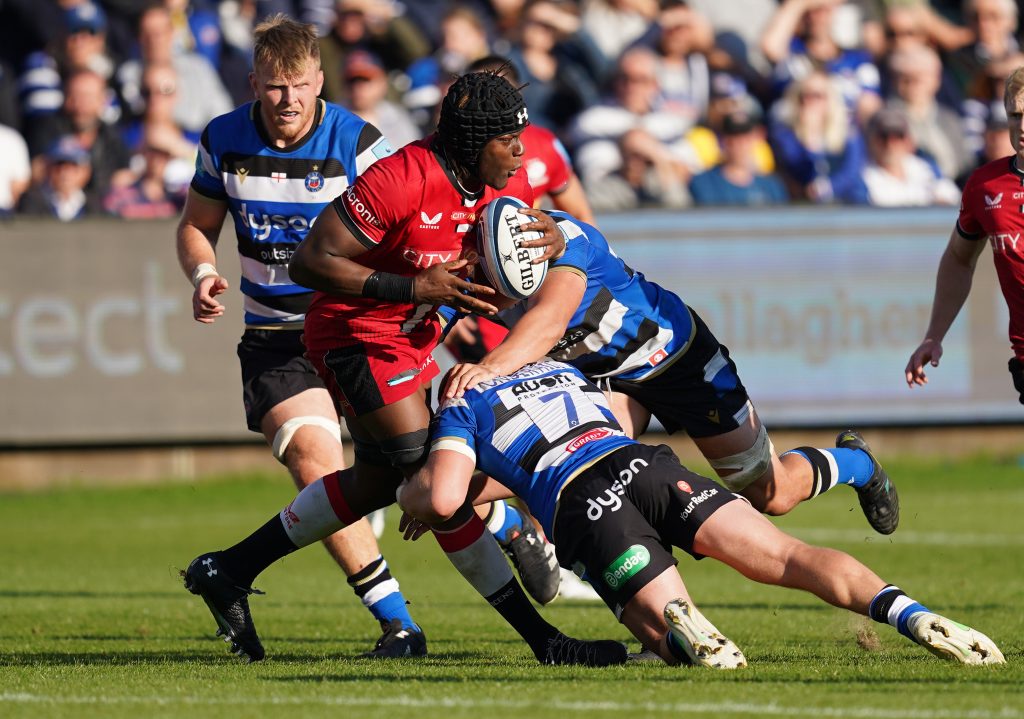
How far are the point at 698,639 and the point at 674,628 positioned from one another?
93mm

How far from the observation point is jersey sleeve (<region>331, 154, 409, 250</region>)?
6422 mm

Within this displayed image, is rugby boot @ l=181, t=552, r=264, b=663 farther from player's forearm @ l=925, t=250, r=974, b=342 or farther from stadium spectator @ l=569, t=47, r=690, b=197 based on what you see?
stadium spectator @ l=569, t=47, r=690, b=197

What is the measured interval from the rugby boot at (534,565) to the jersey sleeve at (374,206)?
6.68 feet

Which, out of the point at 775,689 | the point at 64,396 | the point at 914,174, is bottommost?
the point at 64,396

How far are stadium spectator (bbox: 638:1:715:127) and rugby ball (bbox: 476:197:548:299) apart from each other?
450 inches

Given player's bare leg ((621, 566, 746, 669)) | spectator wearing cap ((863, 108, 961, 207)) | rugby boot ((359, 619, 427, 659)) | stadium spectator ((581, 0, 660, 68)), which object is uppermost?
stadium spectator ((581, 0, 660, 68))

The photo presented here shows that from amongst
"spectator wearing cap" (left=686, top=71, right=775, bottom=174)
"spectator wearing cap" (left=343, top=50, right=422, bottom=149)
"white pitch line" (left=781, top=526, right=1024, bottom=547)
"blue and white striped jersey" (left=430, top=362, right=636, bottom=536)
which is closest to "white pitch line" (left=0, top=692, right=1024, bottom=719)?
"blue and white striped jersey" (left=430, top=362, right=636, bottom=536)

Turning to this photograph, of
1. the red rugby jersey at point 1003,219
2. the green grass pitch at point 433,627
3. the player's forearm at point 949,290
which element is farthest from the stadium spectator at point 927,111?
the red rugby jersey at point 1003,219

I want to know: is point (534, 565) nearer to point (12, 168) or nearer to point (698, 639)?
point (698, 639)

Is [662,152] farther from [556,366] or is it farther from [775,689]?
[775,689]

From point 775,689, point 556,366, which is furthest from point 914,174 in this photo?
point 775,689

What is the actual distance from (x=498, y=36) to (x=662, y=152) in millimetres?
2860

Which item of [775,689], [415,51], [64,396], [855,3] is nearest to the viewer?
[775,689]

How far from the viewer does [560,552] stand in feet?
20.4
